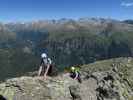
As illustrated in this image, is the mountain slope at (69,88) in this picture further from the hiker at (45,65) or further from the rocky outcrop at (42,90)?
the hiker at (45,65)

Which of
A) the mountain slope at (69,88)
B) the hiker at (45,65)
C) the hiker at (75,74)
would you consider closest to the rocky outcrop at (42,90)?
the mountain slope at (69,88)

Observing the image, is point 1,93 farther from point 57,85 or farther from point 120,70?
point 120,70

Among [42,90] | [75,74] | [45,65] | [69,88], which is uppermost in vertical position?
[45,65]

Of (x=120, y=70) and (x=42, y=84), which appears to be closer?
(x=42, y=84)

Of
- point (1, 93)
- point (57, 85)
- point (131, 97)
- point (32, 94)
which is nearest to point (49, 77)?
point (57, 85)

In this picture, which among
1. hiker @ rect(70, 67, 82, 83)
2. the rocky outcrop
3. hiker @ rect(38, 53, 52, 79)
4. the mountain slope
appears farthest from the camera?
hiker @ rect(70, 67, 82, 83)

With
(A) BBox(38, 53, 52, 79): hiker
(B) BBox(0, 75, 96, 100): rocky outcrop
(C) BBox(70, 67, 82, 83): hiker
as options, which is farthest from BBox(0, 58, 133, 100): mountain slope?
(A) BBox(38, 53, 52, 79): hiker

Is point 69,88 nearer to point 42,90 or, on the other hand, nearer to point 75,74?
point 42,90

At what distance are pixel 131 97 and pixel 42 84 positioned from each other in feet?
33.6

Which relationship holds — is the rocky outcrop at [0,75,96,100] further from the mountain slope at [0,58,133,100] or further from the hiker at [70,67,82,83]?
the hiker at [70,67,82,83]

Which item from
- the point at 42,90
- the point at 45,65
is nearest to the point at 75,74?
the point at 45,65

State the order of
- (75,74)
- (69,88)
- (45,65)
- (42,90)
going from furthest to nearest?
(75,74) < (45,65) < (69,88) < (42,90)

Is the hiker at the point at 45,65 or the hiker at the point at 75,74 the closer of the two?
the hiker at the point at 45,65

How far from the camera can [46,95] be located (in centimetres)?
2580
